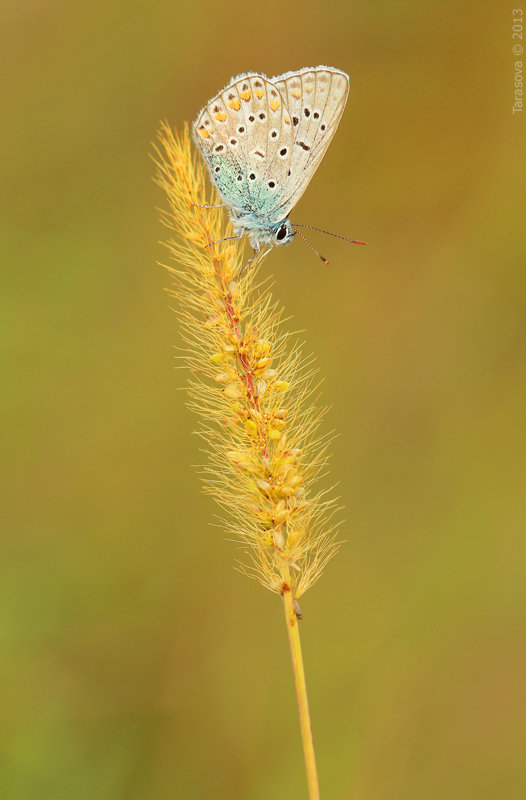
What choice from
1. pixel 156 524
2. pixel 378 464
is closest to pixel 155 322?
pixel 156 524

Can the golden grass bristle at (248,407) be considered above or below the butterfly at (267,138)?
below

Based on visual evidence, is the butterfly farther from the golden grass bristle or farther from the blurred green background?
the blurred green background

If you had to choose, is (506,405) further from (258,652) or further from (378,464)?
(258,652)

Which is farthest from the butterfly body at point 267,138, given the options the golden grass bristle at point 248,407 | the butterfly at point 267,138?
the golden grass bristle at point 248,407

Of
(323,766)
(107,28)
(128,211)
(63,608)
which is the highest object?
(107,28)

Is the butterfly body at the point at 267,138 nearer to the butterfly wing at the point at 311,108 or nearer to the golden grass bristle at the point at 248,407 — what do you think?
the butterfly wing at the point at 311,108

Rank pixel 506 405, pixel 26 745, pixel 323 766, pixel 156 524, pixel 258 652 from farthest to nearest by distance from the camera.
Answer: pixel 506 405
pixel 156 524
pixel 258 652
pixel 323 766
pixel 26 745
